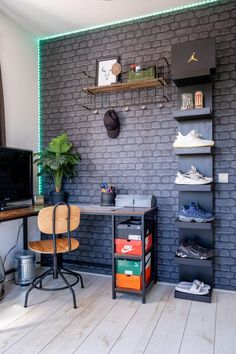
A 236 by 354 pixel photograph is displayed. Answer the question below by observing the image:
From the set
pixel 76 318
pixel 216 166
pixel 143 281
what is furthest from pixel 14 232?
pixel 216 166

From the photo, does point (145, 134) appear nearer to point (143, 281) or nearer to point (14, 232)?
point (143, 281)

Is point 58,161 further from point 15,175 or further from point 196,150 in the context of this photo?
point 196,150

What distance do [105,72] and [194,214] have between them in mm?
1866

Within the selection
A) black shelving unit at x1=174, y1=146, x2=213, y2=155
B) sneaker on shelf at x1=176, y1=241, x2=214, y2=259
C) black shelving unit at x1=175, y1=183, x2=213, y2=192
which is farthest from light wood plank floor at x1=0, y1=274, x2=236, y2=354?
black shelving unit at x1=174, y1=146, x2=213, y2=155

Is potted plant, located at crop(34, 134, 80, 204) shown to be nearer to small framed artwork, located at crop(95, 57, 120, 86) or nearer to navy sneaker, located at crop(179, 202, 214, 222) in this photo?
small framed artwork, located at crop(95, 57, 120, 86)

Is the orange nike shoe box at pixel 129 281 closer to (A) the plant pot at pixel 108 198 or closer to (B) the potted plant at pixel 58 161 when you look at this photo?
(A) the plant pot at pixel 108 198

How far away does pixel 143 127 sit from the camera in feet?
10.2

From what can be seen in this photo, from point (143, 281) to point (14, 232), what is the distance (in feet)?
5.19

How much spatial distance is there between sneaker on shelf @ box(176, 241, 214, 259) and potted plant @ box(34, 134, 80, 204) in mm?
1431

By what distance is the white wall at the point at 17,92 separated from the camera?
3088 millimetres

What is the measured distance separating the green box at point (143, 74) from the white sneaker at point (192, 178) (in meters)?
1.05

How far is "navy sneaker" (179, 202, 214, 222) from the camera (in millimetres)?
2576

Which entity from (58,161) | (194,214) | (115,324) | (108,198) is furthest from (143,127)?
(115,324)

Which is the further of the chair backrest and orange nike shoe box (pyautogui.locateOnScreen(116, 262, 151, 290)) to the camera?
orange nike shoe box (pyautogui.locateOnScreen(116, 262, 151, 290))
